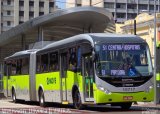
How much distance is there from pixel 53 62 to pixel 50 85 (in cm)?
141

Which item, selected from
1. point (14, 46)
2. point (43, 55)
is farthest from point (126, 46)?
point (14, 46)

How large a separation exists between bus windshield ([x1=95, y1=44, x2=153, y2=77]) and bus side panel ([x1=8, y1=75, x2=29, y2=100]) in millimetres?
9916

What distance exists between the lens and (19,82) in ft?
98.4

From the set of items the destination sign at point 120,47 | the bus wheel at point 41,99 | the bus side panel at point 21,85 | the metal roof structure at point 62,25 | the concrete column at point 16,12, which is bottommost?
the bus wheel at point 41,99

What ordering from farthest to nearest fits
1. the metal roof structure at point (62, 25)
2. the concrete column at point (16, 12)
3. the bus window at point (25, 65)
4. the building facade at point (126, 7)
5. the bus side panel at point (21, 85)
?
1. the building facade at point (126, 7)
2. the concrete column at point (16, 12)
3. the metal roof structure at point (62, 25)
4. the bus side panel at point (21, 85)
5. the bus window at point (25, 65)

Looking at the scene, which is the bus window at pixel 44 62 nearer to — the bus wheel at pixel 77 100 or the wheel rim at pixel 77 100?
the bus wheel at pixel 77 100

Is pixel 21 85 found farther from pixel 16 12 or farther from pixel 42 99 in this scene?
pixel 16 12

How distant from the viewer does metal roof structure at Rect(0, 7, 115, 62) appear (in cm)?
3588

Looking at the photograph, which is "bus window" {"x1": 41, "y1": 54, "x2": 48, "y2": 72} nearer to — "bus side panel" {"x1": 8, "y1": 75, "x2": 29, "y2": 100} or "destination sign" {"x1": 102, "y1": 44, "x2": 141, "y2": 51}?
"bus side panel" {"x1": 8, "y1": 75, "x2": 29, "y2": 100}

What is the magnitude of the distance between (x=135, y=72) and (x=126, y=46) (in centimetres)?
114

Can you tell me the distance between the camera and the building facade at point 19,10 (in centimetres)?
12631

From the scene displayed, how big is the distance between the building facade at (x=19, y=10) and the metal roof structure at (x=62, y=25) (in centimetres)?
8159

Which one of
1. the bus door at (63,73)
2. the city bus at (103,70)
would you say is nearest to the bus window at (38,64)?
the city bus at (103,70)

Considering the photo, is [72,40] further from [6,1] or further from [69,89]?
[6,1]
